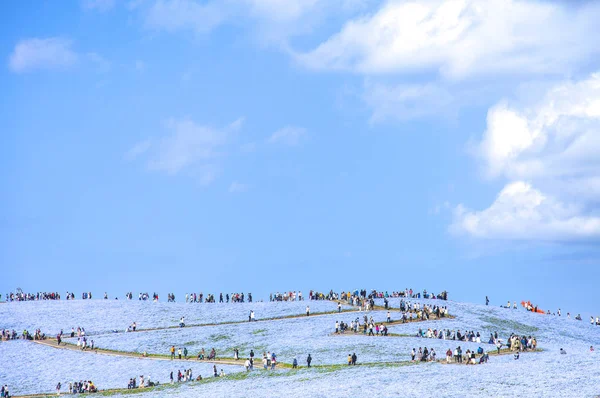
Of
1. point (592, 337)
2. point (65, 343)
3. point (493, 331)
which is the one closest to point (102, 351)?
point (65, 343)

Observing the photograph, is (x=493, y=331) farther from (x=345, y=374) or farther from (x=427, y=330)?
(x=345, y=374)

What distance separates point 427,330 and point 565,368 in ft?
86.1

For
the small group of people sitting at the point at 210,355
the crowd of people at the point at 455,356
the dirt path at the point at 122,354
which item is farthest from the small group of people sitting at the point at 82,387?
the crowd of people at the point at 455,356

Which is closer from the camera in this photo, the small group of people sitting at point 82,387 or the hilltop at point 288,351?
the hilltop at point 288,351

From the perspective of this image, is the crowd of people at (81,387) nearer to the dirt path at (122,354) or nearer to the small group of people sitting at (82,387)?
the small group of people sitting at (82,387)

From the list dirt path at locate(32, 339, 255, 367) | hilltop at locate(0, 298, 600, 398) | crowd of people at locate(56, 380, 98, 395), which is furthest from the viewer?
dirt path at locate(32, 339, 255, 367)

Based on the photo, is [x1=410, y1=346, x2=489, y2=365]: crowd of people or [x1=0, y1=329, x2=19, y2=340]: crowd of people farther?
[x1=0, y1=329, x2=19, y2=340]: crowd of people

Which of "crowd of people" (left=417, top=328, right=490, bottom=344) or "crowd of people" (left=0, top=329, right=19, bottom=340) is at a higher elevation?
"crowd of people" (left=0, top=329, right=19, bottom=340)

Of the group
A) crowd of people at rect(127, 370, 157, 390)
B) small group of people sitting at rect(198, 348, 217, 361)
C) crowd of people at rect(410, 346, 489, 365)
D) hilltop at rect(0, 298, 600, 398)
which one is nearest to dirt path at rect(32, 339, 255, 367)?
hilltop at rect(0, 298, 600, 398)

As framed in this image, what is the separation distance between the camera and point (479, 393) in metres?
59.4

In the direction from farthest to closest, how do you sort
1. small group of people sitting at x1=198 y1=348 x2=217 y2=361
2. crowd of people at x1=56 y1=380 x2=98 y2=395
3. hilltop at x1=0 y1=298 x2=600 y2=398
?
small group of people sitting at x1=198 y1=348 x2=217 y2=361 < crowd of people at x1=56 y1=380 x2=98 y2=395 < hilltop at x1=0 y1=298 x2=600 y2=398

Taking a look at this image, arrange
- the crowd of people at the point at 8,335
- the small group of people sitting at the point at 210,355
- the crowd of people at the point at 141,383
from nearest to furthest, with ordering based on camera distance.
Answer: the crowd of people at the point at 141,383 < the small group of people sitting at the point at 210,355 < the crowd of people at the point at 8,335

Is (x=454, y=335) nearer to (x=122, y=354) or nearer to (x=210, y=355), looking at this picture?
(x=210, y=355)

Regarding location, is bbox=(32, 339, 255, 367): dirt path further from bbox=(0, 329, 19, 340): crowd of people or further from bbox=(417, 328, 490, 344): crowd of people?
bbox=(417, 328, 490, 344): crowd of people
